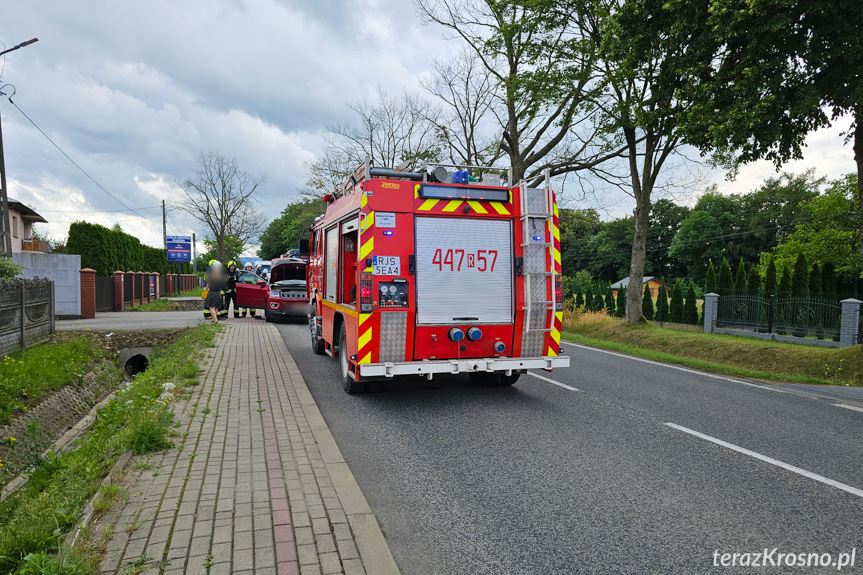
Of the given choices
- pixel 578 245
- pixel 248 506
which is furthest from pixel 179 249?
pixel 578 245

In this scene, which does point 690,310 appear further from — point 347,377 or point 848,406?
point 347,377

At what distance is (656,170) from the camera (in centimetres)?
1892

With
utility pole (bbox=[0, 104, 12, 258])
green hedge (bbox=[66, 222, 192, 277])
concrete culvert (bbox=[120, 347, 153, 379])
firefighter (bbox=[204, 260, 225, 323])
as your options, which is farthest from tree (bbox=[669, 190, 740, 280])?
utility pole (bbox=[0, 104, 12, 258])

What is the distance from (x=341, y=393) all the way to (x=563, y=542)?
16.1 ft

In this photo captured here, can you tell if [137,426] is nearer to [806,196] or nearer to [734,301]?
[734,301]

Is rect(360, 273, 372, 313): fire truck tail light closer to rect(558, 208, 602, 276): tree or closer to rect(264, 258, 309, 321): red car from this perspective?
rect(264, 258, 309, 321): red car

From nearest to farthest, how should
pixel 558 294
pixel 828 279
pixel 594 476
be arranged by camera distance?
pixel 594 476 < pixel 558 294 < pixel 828 279

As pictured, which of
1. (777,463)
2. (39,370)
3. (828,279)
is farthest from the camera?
(828,279)

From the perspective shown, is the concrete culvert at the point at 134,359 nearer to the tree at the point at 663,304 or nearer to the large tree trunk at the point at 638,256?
the large tree trunk at the point at 638,256

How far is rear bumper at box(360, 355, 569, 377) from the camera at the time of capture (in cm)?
657

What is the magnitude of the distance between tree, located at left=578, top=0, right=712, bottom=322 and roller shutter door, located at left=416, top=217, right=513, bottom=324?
9904mm

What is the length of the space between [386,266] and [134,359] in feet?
35.9

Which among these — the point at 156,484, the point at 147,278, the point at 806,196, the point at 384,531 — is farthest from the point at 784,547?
the point at 806,196

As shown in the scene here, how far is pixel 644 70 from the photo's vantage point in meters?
16.4
